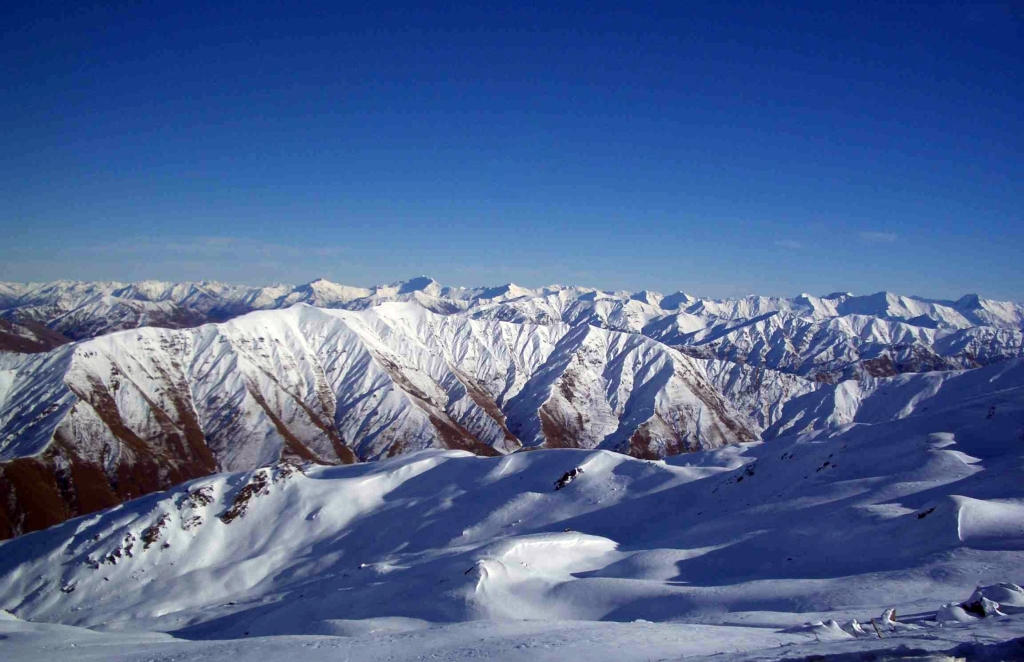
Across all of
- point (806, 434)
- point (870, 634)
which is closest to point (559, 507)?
point (870, 634)

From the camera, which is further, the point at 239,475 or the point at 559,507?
the point at 239,475

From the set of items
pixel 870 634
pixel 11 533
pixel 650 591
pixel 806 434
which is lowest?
pixel 11 533

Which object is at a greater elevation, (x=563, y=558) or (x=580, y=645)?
(x=580, y=645)

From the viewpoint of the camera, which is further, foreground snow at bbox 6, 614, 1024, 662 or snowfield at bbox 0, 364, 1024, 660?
snowfield at bbox 0, 364, 1024, 660

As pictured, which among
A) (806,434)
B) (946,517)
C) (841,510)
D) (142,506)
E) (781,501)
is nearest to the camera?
(946,517)

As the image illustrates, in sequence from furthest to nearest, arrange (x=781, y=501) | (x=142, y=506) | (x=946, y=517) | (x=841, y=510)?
(x=142, y=506) < (x=781, y=501) < (x=841, y=510) < (x=946, y=517)

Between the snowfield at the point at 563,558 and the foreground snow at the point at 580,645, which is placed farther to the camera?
the snowfield at the point at 563,558

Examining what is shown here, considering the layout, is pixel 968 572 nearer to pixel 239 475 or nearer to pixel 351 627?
pixel 351 627

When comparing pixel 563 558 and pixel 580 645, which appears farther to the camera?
pixel 563 558
